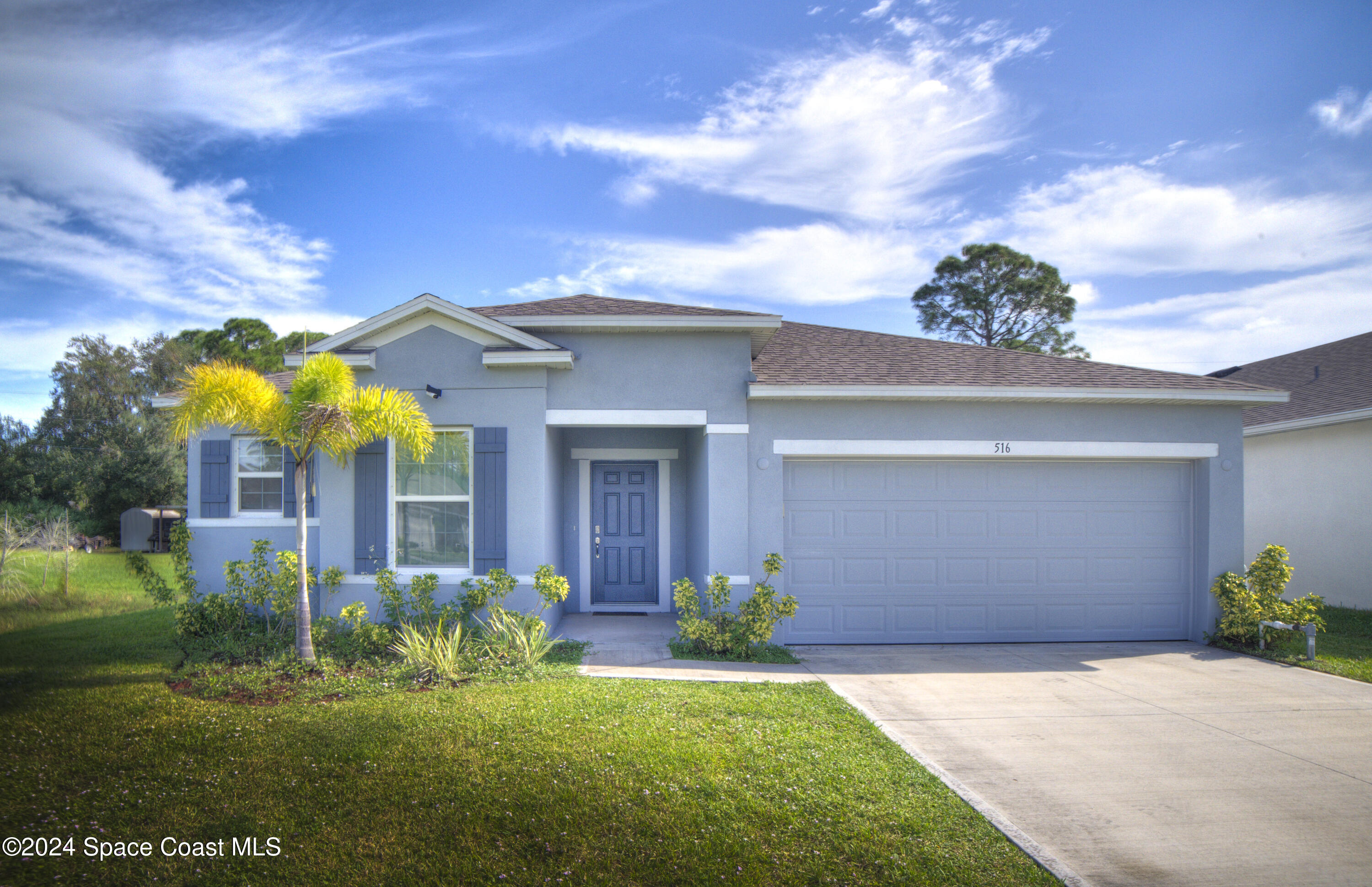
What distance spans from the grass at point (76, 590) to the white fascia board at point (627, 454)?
5.80 m

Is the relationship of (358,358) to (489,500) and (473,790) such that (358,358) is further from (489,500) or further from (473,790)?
(473,790)

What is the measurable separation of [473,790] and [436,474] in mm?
4777

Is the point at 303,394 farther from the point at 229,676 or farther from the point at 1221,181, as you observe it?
the point at 1221,181

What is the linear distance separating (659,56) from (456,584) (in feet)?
25.6

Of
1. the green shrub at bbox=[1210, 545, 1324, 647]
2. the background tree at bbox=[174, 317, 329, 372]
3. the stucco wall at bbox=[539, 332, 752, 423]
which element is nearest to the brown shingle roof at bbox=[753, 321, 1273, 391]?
the stucco wall at bbox=[539, 332, 752, 423]

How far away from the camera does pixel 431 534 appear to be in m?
7.97

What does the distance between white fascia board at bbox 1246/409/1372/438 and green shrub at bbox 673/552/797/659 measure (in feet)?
30.9

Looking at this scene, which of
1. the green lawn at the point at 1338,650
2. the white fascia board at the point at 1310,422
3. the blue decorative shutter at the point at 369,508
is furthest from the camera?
the white fascia board at the point at 1310,422

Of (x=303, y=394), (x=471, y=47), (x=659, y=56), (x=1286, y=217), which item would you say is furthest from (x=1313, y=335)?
(x=303, y=394)

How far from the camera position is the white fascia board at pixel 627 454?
10.0 metres

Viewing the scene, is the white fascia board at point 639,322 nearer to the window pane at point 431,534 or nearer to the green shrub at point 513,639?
the window pane at point 431,534

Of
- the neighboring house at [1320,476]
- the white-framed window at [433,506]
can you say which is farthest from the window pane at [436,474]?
the neighboring house at [1320,476]

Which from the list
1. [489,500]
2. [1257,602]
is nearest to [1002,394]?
[1257,602]

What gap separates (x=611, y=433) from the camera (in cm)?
1005
